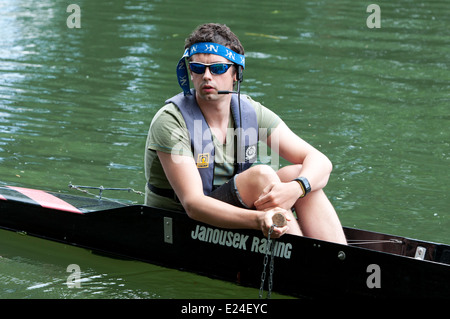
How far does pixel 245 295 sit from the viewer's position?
15.2 feet

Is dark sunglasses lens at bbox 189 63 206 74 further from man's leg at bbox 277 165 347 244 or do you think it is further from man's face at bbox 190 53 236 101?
man's leg at bbox 277 165 347 244

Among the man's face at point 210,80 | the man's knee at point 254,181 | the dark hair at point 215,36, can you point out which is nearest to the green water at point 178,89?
the man's knee at point 254,181

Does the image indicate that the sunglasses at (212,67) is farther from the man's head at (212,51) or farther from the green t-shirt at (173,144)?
the green t-shirt at (173,144)

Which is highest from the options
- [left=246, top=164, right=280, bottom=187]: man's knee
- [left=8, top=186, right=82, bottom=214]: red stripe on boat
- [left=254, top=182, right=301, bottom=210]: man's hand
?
[left=246, top=164, right=280, bottom=187]: man's knee

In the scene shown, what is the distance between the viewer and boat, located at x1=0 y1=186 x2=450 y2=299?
409 cm

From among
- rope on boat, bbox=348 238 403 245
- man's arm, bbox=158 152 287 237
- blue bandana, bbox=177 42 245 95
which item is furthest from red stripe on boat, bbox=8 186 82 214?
rope on boat, bbox=348 238 403 245

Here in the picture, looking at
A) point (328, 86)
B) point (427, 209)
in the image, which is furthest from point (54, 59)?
point (427, 209)

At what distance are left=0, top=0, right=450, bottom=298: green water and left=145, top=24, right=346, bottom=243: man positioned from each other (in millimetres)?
663

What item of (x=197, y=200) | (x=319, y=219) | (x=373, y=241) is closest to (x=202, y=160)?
(x=197, y=200)

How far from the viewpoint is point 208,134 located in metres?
4.42

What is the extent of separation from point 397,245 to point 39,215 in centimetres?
251

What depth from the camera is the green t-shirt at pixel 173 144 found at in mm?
4285

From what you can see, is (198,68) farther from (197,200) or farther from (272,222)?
(272,222)

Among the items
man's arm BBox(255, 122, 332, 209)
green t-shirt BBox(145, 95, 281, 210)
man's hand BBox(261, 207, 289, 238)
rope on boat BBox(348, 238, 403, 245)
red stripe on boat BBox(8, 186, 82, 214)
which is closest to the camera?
man's hand BBox(261, 207, 289, 238)
